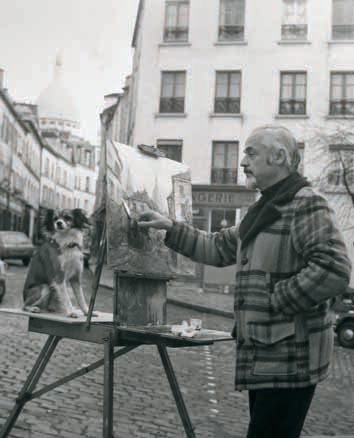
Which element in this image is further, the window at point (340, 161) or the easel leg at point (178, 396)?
the window at point (340, 161)

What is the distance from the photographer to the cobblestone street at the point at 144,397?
5590mm

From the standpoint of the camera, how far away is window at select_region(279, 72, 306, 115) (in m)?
29.4

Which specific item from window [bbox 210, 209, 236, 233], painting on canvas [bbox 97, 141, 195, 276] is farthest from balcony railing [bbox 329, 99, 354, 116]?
painting on canvas [bbox 97, 141, 195, 276]

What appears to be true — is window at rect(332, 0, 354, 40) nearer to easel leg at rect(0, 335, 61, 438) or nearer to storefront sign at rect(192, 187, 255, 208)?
storefront sign at rect(192, 187, 255, 208)

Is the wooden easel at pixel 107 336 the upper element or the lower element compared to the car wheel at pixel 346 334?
upper

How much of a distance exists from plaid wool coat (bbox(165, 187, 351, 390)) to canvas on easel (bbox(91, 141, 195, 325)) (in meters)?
1.13

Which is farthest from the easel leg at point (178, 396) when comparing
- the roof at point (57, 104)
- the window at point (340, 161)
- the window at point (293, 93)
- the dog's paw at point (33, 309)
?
the roof at point (57, 104)

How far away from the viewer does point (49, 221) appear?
5938mm

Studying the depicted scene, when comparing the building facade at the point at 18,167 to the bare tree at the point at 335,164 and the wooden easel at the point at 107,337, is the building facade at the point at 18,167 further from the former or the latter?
the wooden easel at the point at 107,337

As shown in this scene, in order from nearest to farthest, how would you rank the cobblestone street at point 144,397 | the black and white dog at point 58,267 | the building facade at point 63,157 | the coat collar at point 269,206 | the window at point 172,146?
the coat collar at point 269,206
the black and white dog at point 58,267
the cobblestone street at point 144,397
the window at point 172,146
the building facade at point 63,157

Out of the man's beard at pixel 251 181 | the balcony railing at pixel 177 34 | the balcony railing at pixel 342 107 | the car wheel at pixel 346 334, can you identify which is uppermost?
the balcony railing at pixel 177 34

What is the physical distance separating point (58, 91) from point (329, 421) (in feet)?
436

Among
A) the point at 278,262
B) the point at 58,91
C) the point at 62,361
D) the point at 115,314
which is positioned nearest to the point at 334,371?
the point at 62,361

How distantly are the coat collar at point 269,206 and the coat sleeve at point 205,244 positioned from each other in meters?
0.51
